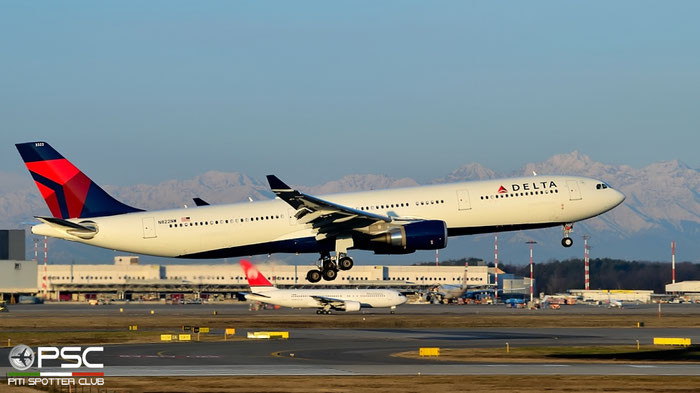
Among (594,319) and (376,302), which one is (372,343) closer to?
(594,319)

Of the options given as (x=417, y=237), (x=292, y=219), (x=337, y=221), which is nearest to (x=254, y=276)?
(x=292, y=219)

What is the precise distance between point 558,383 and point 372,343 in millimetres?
27030

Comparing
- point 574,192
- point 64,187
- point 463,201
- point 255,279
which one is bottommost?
point 255,279

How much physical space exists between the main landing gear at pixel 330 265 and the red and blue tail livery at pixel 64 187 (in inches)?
507

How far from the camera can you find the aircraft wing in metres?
62.9

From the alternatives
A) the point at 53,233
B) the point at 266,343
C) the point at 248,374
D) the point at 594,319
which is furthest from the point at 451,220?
the point at 594,319

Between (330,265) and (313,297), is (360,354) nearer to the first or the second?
(330,265)

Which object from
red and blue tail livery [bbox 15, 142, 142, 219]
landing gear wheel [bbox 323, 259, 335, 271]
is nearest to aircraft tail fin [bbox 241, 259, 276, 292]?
red and blue tail livery [bbox 15, 142, 142, 219]

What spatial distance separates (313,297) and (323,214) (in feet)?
176

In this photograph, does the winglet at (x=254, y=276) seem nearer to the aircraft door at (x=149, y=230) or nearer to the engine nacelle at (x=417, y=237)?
the aircraft door at (x=149, y=230)

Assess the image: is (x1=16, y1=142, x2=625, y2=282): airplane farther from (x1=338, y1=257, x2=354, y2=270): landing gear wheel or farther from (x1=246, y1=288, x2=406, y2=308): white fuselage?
(x1=246, y1=288, x2=406, y2=308): white fuselage

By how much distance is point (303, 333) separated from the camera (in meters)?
83.4

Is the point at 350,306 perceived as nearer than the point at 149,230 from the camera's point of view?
No

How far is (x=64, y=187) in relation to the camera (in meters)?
70.7
